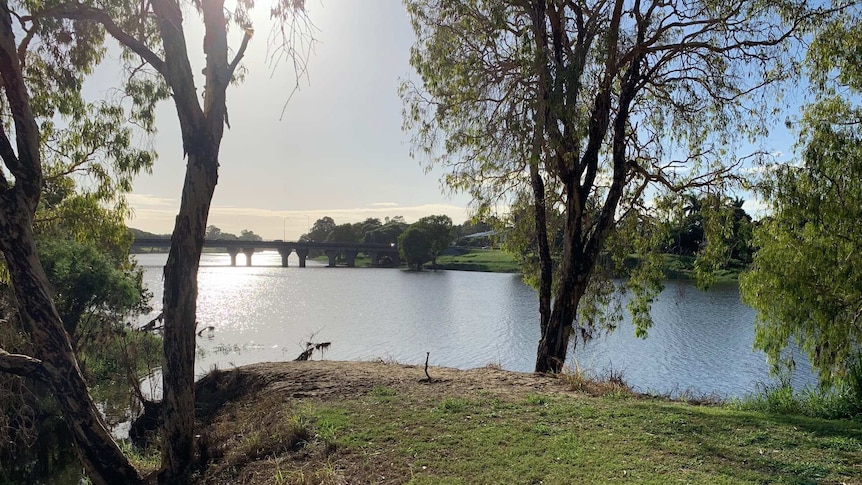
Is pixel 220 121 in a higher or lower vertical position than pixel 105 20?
lower

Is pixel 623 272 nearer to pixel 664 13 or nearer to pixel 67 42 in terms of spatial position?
pixel 664 13

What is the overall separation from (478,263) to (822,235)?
6288 centimetres

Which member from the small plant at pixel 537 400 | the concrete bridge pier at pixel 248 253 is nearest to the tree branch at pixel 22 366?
the small plant at pixel 537 400

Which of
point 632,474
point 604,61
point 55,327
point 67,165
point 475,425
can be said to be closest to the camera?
point 632,474

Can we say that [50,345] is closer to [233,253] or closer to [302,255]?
[302,255]

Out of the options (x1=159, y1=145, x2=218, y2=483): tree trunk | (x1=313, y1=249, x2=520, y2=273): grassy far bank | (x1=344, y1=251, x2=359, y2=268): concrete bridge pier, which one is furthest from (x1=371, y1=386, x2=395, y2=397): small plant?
(x1=344, y1=251, x2=359, y2=268): concrete bridge pier

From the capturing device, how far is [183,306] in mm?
6633

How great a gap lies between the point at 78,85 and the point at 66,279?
9.16 meters

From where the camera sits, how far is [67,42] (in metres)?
9.25

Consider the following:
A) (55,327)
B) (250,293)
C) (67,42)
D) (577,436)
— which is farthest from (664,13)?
(250,293)

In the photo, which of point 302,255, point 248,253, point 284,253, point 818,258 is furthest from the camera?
point 248,253

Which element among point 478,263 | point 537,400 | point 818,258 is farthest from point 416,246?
point 537,400

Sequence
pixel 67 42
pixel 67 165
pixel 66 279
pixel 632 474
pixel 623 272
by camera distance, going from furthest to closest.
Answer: pixel 66 279 < pixel 623 272 < pixel 67 165 < pixel 67 42 < pixel 632 474

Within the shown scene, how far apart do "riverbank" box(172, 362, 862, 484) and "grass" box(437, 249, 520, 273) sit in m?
58.4
